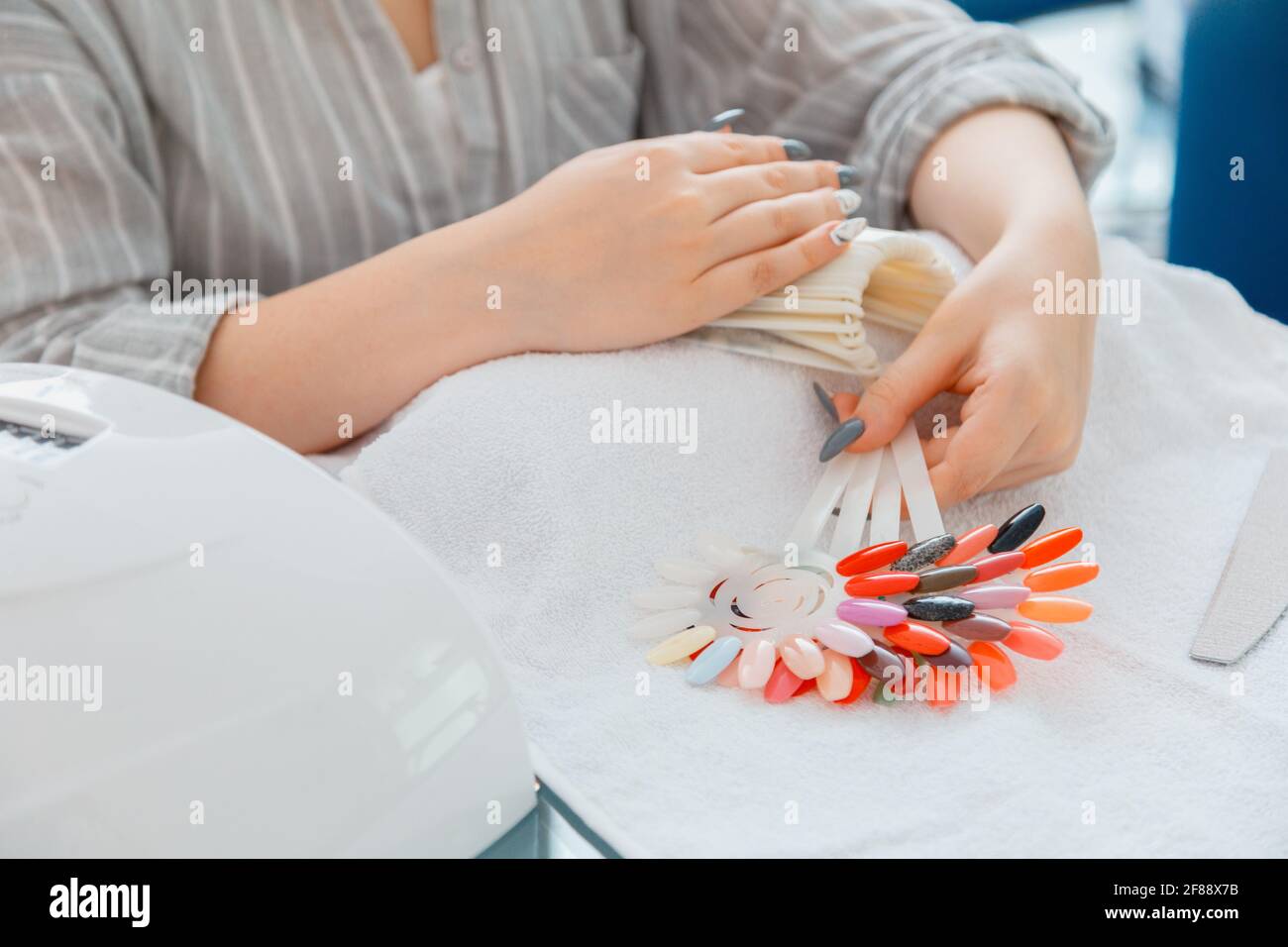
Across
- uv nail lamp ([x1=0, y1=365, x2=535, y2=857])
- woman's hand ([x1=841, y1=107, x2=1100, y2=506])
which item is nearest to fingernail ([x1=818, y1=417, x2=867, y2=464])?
woman's hand ([x1=841, y1=107, x2=1100, y2=506])

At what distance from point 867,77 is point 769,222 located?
27 centimetres

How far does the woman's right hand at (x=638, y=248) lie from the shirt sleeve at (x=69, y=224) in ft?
0.55

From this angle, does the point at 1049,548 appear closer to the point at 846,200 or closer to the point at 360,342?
the point at 846,200

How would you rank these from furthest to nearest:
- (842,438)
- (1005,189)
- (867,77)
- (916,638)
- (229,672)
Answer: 1. (867,77)
2. (1005,189)
3. (842,438)
4. (916,638)
5. (229,672)

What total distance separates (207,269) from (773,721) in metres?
0.50

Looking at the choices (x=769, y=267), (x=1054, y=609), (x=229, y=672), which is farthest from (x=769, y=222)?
(x=229, y=672)

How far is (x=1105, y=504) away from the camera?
0.54 m

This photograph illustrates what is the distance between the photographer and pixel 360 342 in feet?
1.86

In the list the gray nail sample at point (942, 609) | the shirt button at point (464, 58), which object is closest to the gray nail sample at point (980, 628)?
the gray nail sample at point (942, 609)

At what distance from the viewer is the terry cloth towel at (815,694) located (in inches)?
14.6

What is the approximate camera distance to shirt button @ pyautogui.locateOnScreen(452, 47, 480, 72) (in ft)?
2.35

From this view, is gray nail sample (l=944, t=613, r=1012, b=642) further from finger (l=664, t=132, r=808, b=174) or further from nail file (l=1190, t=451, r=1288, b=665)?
finger (l=664, t=132, r=808, b=174)
